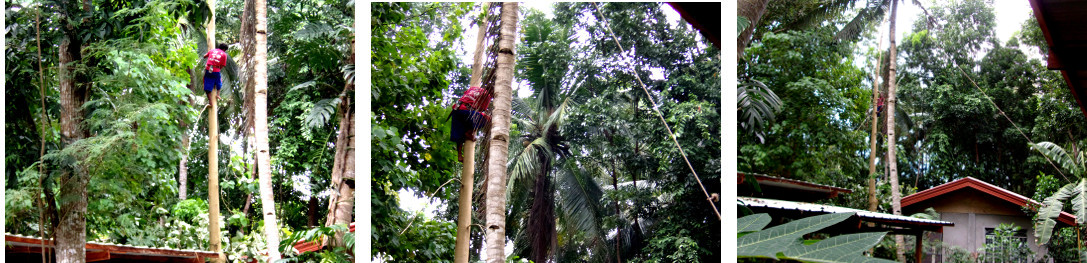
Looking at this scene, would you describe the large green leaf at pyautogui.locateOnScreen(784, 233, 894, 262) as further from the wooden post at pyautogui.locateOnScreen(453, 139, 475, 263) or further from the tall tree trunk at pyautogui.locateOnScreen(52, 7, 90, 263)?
the tall tree trunk at pyautogui.locateOnScreen(52, 7, 90, 263)

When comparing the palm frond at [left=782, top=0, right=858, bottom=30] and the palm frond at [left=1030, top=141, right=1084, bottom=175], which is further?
the palm frond at [left=782, top=0, right=858, bottom=30]

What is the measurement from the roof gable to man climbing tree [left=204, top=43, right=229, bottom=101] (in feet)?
22.7

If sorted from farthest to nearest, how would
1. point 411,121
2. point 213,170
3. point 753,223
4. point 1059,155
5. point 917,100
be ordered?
point 917,100, point 1059,155, point 213,170, point 411,121, point 753,223

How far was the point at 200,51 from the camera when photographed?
579 cm

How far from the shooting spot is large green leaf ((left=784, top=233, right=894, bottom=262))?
394mm

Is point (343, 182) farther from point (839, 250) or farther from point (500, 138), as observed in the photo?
point (839, 250)

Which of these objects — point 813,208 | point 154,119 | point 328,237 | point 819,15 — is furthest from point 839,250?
point 819,15

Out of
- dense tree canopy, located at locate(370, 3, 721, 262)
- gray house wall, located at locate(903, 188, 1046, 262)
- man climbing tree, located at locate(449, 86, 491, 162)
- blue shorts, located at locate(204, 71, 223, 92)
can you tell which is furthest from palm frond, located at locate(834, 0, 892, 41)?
man climbing tree, located at locate(449, 86, 491, 162)

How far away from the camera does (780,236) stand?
0.47 meters

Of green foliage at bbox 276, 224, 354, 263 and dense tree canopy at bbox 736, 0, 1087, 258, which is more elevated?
dense tree canopy at bbox 736, 0, 1087, 258

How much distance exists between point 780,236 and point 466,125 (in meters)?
1.87

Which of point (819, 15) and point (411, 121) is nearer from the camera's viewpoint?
point (411, 121)

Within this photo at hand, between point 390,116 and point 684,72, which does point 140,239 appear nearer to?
point 390,116

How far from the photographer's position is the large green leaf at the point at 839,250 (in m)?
0.39
